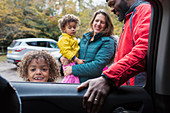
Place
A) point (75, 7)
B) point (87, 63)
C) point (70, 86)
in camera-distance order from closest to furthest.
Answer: point (70, 86) → point (87, 63) → point (75, 7)

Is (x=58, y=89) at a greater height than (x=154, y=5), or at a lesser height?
lesser

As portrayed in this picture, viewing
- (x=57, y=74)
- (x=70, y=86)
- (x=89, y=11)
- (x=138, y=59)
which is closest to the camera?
(x=138, y=59)

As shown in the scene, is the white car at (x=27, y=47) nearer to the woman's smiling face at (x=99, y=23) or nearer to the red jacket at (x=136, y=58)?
the woman's smiling face at (x=99, y=23)

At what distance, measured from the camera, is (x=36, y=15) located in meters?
13.5

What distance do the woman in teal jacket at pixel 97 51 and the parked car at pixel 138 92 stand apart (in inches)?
31.7

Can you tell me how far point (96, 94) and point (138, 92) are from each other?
1.04 ft

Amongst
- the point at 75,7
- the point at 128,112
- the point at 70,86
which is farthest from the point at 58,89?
the point at 75,7

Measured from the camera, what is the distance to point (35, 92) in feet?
3.76

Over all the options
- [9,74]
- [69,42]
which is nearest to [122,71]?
[69,42]

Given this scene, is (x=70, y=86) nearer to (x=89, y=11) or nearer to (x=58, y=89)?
(x=58, y=89)

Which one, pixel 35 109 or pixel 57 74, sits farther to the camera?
pixel 57 74

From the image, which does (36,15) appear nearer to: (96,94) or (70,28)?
(70,28)

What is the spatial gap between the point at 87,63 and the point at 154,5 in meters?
1.15

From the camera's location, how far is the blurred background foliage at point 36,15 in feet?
35.7
